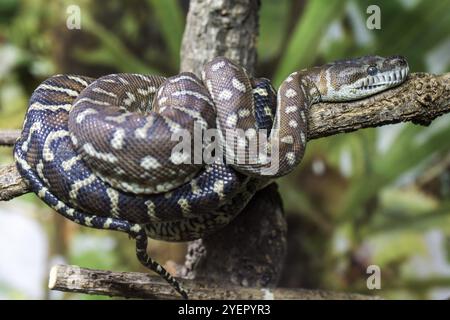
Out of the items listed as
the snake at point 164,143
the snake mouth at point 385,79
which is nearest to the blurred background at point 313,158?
the snake mouth at point 385,79

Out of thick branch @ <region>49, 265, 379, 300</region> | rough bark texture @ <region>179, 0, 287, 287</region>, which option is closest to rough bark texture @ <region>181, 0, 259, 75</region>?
rough bark texture @ <region>179, 0, 287, 287</region>

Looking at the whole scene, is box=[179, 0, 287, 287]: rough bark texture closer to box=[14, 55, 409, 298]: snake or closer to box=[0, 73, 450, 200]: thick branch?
box=[14, 55, 409, 298]: snake

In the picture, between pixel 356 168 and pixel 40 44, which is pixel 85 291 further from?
pixel 40 44

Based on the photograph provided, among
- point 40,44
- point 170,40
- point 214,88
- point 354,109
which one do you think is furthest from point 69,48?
point 354,109

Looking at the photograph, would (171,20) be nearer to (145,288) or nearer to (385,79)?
(385,79)
